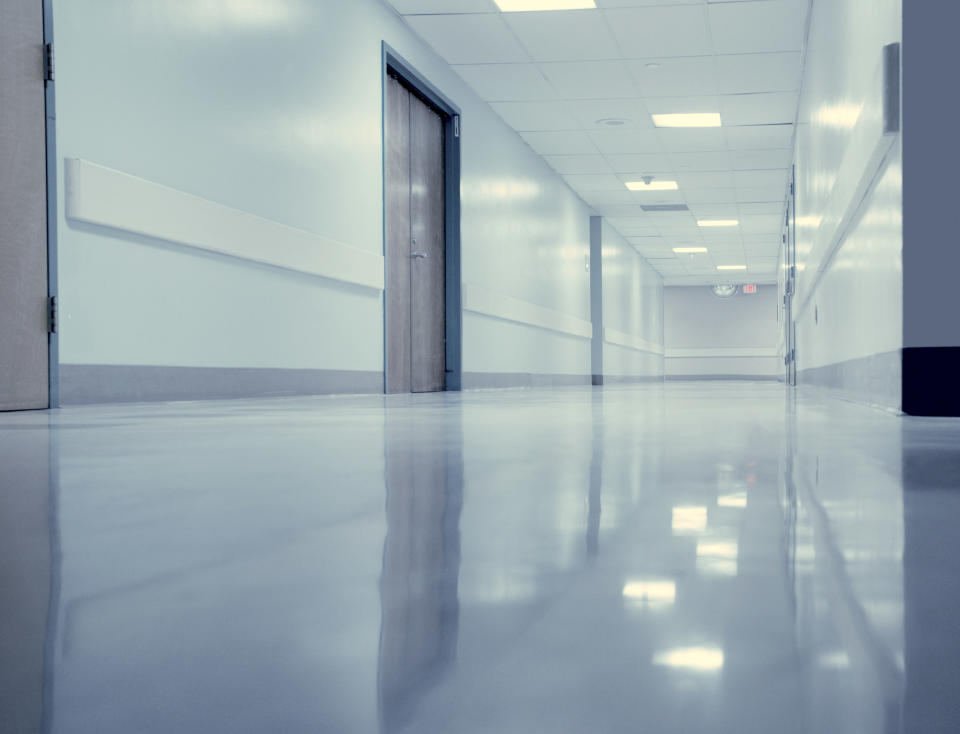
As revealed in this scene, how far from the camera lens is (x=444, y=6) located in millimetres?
6387

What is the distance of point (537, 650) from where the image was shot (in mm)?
342

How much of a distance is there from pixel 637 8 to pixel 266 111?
9.41 feet

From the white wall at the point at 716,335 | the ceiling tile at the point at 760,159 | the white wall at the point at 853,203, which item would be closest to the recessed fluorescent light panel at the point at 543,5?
the white wall at the point at 853,203

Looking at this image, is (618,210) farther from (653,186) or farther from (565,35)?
(565,35)

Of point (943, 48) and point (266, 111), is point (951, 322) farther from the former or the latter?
point (266, 111)

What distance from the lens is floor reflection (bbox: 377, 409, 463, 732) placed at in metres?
Answer: 0.31

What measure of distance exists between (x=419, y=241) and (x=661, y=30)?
7.86 feet

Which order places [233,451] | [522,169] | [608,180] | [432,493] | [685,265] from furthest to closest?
[685,265], [608,180], [522,169], [233,451], [432,493]

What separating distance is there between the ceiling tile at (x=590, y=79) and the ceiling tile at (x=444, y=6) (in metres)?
1.26

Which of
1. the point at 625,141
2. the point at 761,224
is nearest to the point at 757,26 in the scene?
the point at 625,141

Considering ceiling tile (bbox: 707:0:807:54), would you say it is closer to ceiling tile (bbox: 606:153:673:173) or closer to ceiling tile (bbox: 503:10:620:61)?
ceiling tile (bbox: 503:10:620:61)

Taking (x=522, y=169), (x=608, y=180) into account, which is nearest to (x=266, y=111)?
(x=522, y=169)

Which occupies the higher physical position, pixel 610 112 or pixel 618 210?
pixel 610 112

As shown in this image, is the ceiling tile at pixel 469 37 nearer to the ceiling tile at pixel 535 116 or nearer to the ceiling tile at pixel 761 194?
the ceiling tile at pixel 535 116
